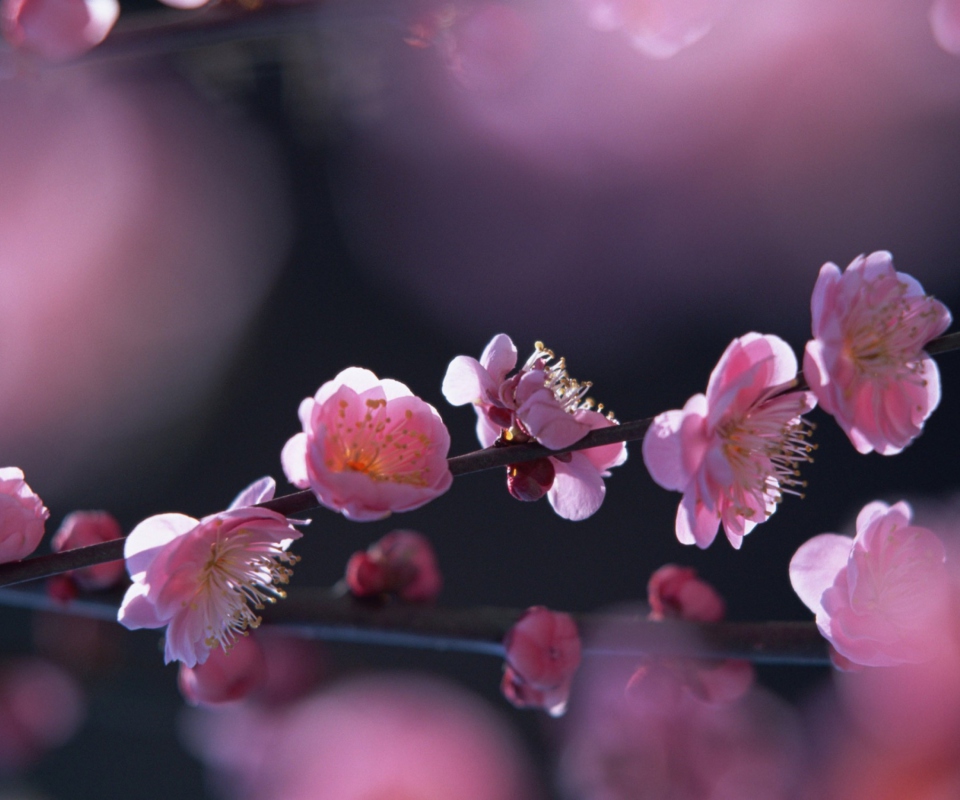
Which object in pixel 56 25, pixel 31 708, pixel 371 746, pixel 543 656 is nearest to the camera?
pixel 543 656

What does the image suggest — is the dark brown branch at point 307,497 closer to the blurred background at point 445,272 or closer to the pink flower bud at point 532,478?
the pink flower bud at point 532,478

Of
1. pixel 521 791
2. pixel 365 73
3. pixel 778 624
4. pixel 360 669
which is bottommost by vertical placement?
pixel 521 791

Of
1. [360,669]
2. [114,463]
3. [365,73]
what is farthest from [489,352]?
[114,463]

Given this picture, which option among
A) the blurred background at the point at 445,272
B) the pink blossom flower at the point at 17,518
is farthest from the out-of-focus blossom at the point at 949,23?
the pink blossom flower at the point at 17,518

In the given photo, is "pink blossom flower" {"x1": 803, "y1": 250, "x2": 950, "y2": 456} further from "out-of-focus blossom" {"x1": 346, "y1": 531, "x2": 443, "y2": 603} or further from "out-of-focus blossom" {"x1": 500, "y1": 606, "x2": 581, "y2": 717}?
"out-of-focus blossom" {"x1": 346, "y1": 531, "x2": 443, "y2": 603}

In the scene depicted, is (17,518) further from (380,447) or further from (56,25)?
(56,25)

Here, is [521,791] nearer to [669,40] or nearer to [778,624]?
[778,624]

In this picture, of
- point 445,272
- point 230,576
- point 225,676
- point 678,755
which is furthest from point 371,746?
point 445,272
